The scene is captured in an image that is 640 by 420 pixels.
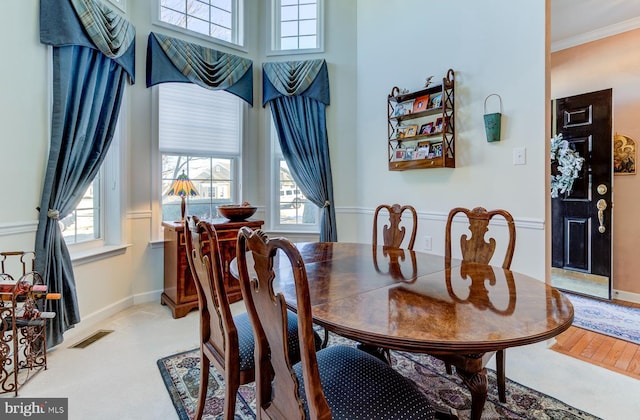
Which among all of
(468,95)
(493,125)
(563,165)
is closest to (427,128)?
(468,95)

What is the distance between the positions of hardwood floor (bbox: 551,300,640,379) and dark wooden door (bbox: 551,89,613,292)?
1.17 metres

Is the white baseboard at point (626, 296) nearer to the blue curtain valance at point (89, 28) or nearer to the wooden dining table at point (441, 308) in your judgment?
the wooden dining table at point (441, 308)

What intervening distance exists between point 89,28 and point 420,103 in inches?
107

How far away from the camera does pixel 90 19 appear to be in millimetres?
2428

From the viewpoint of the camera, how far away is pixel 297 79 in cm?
369

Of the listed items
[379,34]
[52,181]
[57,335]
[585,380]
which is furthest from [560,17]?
[57,335]

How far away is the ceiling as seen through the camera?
3113 mm

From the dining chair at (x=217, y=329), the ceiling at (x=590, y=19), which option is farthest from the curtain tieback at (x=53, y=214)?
the ceiling at (x=590, y=19)

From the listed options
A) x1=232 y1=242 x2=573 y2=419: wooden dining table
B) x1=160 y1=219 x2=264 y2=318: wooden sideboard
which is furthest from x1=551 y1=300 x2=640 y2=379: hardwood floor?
x1=160 y1=219 x2=264 y2=318: wooden sideboard

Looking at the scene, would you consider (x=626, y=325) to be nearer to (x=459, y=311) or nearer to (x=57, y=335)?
(x=459, y=311)

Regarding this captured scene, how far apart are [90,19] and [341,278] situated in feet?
8.82

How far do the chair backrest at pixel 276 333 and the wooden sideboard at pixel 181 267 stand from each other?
189 centimetres

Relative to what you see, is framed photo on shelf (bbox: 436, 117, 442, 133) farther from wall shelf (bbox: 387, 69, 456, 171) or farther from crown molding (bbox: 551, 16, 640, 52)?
crown molding (bbox: 551, 16, 640, 52)

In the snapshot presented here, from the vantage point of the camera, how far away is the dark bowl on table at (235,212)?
312 cm
